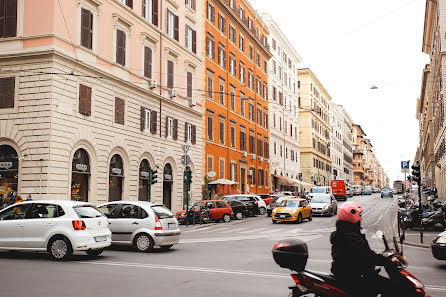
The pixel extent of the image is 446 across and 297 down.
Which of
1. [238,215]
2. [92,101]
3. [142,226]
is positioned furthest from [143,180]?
[142,226]

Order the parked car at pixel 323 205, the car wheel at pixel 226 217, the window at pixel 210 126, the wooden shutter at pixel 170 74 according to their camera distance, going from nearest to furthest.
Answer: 1. the car wheel at pixel 226 217
2. the parked car at pixel 323 205
3. the wooden shutter at pixel 170 74
4. the window at pixel 210 126

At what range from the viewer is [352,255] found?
4.91m

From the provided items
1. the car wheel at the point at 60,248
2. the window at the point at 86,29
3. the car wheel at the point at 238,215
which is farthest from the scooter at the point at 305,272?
the car wheel at the point at 238,215

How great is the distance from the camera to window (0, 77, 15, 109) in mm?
22391

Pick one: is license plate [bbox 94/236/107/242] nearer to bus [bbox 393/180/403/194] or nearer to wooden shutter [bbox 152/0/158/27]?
wooden shutter [bbox 152/0/158/27]

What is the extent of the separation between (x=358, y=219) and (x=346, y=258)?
444 millimetres

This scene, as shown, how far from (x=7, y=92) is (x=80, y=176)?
5.30m

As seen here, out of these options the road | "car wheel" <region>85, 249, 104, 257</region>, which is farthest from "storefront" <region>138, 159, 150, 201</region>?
"car wheel" <region>85, 249, 104, 257</region>

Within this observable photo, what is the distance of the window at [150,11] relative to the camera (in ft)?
100

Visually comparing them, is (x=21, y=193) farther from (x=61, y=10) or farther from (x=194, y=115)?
(x=194, y=115)

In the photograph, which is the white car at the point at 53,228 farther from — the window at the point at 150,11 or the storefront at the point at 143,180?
the window at the point at 150,11

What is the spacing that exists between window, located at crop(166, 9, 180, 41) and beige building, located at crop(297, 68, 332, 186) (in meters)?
43.7

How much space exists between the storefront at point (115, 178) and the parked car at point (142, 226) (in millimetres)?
11790

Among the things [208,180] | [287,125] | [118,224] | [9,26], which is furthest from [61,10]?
[287,125]
